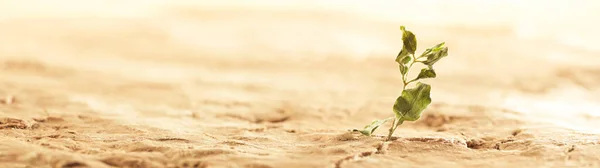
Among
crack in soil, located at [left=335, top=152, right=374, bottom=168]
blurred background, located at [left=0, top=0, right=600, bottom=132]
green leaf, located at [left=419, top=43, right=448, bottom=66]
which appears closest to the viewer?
crack in soil, located at [left=335, top=152, right=374, bottom=168]

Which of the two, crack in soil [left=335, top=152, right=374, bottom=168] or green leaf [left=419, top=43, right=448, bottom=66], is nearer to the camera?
crack in soil [left=335, top=152, right=374, bottom=168]

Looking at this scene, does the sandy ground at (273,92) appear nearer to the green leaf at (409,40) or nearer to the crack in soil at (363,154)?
the crack in soil at (363,154)

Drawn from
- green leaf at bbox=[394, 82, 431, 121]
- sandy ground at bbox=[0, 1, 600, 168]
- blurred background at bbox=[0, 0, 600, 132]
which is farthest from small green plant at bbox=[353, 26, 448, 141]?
blurred background at bbox=[0, 0, 600, 132]

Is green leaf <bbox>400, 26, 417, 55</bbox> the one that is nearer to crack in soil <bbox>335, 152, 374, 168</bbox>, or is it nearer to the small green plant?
the small green plant

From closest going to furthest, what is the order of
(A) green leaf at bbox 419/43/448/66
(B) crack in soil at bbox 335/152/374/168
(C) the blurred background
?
(B) crack in soil at bbox 335/152/374/168 → (A) green leaf at bbox 419/43/448/66 → (C) the blurred background

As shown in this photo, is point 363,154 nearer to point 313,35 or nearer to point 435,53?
point 435,53

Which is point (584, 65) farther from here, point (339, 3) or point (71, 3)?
point (71, 3)
